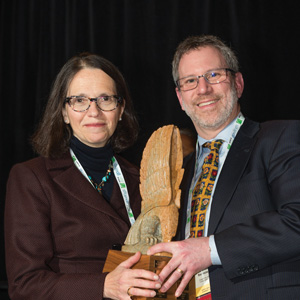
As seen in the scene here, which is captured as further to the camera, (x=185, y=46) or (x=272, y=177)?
(x=185, y=46)

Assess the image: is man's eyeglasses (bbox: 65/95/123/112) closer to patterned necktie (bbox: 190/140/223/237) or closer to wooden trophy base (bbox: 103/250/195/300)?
patterned necktie (bbox: 190/140/223/237)

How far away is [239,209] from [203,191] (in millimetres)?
248

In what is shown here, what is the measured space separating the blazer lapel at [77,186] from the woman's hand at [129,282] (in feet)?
1.50

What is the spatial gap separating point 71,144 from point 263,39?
7.93 feet

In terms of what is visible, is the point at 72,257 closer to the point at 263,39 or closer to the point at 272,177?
the point at 272,177

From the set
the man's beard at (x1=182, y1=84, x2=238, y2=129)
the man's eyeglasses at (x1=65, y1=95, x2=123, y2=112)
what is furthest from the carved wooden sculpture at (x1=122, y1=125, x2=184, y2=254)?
the man's eyeglasses at (x1=65, y1=95, x2=123, y2=112)

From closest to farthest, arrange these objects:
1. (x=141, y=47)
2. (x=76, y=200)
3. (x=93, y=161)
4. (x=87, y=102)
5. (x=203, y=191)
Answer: (x=203, y=191)
(x=76, y=200)
(x=87, y=102)
(x=93, y=161)
(x=141, y=47)

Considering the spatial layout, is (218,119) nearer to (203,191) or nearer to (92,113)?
(203,191)

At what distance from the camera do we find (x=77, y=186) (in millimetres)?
2746

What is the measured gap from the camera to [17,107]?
5121 millimetres

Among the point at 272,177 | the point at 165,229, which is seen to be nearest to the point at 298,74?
the point at 272,177

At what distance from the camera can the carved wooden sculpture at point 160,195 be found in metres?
2.41

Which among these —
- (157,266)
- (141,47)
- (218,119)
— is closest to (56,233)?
(157,266)

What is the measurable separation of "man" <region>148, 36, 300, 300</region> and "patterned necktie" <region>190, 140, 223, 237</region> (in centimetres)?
2
